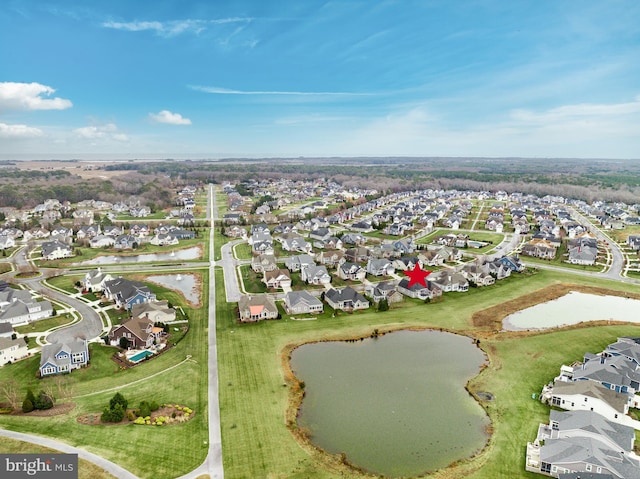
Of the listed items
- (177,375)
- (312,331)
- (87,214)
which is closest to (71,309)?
(177,375)

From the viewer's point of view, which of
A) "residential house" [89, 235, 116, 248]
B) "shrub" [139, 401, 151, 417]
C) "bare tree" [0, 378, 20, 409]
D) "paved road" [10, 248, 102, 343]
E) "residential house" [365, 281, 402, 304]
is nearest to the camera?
"shrub" [139, 401, 151, 417]

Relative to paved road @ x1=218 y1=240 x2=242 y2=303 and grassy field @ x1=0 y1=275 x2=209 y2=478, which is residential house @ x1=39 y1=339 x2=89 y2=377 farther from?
paved road @ x1=218 y1=240 x2=242 y2=303

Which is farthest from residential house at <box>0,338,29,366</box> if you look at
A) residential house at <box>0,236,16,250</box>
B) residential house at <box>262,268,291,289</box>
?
residential house at <box>0,236,16,250</box>

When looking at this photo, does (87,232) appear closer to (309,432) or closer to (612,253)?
(309,432)

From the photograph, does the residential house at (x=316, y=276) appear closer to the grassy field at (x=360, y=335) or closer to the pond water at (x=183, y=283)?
the grassy field at (x=360, y=335)

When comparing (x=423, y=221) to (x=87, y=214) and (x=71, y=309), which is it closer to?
(x=71, y=309)

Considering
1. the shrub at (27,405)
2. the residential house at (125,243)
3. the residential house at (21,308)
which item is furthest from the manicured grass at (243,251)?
the shrub at (27,405)

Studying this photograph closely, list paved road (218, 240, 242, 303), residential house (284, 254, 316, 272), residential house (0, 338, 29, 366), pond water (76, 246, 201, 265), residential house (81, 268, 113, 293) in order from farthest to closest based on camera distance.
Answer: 1. pond water (76, 246, 201, 265)
2. residential house (284, 254, 316, 272)
3. residential house (81, 268, 113, 293)
4. paved road (218, 240, 242, 303)
5. residential house (0, 338, 29, 366)
